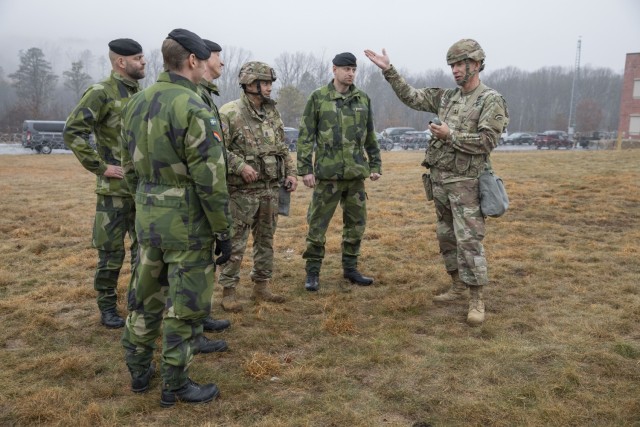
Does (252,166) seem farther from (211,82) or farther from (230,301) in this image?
(230,301)

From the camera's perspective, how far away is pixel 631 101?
50281mm

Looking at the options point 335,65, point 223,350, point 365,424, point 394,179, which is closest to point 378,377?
point 365,424

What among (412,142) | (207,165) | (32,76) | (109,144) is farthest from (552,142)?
(32,76)

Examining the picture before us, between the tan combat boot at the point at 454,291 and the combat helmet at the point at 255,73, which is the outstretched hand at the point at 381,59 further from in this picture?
the tan combat boot at the point at 454,291

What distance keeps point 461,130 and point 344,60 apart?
4.73 feet

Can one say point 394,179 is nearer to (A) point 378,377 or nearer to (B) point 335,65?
(B) point 335,65

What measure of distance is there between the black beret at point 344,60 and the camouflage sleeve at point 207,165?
256cm

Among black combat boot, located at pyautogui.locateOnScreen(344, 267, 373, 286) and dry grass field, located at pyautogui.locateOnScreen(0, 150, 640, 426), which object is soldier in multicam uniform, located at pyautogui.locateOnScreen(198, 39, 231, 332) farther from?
black combat boot, located at pyautogui.locateOnScreen(344, 267, 373, 286)

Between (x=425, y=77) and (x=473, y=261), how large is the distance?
100874 mm

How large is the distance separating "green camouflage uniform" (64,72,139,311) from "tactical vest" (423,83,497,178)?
283cm

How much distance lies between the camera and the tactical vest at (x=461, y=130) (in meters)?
4.60

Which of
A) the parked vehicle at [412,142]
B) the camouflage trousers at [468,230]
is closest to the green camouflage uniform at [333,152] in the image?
the camouflage trousers at [468,230]

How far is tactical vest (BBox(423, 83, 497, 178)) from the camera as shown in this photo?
460cm

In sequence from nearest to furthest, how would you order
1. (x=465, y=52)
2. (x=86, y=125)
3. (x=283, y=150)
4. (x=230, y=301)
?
1. (x=86, y=125)
2. (x=465, y=52)
3. (x=230, y=301)
4. (x=283, y=150)
